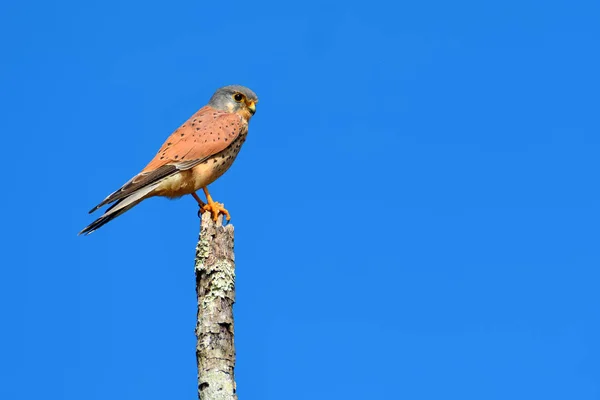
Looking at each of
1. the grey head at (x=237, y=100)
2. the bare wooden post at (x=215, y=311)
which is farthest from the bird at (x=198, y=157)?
the bare wooden post at (x=215, y=311)

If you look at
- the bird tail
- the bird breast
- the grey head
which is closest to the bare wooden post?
Answer: the bird tail

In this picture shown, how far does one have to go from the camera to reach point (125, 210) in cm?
670

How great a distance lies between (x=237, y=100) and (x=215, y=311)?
3663 mm

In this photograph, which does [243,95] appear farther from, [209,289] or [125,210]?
[209,289]

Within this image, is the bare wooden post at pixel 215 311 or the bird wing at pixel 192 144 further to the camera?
the bird wing at pixel 192 144

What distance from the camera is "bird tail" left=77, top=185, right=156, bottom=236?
641 cm

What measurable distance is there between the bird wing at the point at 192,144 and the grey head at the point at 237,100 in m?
0.13

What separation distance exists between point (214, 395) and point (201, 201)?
3.24m

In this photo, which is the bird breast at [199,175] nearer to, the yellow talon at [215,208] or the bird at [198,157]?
the bird at [198,157]

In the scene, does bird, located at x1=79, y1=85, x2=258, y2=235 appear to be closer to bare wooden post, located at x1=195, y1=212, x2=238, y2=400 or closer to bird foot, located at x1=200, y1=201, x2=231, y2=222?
bird foot, located at x1=200, y1=201, x2=231, y2=222

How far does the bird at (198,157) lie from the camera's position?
670 centimetres

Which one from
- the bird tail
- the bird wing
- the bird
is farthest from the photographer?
the bird wing

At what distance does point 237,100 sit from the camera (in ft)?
27.2

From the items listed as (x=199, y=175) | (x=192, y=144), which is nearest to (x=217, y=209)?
(x=199, y=175)
